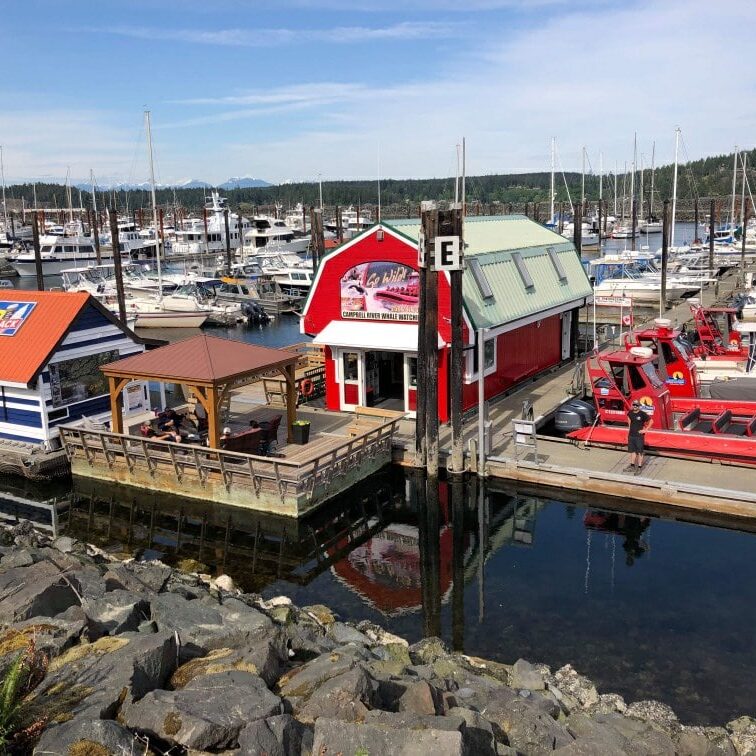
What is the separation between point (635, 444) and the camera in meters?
18.1

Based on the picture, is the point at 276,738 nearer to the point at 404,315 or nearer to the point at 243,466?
the point at 243,466

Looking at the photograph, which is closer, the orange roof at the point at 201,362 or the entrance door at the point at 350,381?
the orange roof at the point at 201,362

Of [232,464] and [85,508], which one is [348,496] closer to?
[232,464]

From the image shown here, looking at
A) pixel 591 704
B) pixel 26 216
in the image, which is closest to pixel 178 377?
pixel 591 704

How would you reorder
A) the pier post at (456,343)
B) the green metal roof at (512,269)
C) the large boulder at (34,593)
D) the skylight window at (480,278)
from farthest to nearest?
the skylight window at (480,278)
the green metal roof at (512,269)
the pier post at (456,343)
the large boulder at (34,593)

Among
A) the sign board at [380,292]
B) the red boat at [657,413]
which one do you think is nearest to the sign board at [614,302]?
the red boat at [657,413]

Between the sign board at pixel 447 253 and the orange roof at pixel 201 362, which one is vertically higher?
the sign board at pixel 447 253

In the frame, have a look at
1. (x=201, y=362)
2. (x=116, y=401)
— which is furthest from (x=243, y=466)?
(x=116, y=401)

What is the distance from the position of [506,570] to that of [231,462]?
23.7ft

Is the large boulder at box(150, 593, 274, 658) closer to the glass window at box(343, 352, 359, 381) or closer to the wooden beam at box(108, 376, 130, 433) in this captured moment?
the wooden beam at box(108, 376, 130, 433)

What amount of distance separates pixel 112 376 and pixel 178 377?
2409 mm

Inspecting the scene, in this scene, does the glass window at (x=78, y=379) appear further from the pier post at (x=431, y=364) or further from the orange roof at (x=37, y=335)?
the pier post at (x=431, y=364)

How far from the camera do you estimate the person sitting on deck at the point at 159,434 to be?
64.2ft

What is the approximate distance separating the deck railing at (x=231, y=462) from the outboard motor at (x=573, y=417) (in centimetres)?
488
